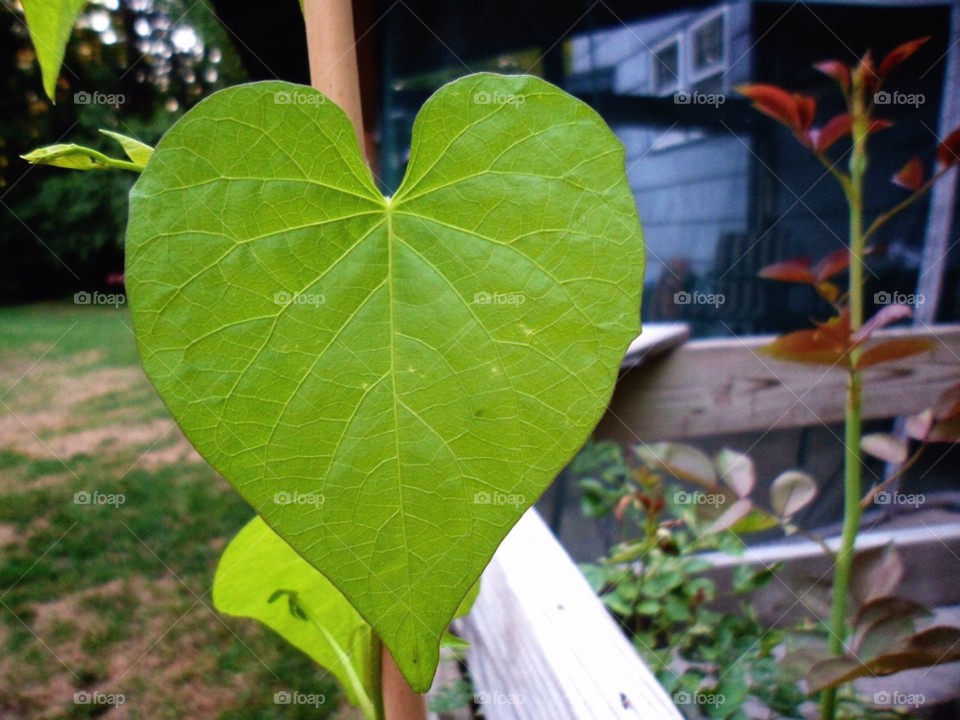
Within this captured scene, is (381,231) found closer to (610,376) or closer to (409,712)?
(610,376)

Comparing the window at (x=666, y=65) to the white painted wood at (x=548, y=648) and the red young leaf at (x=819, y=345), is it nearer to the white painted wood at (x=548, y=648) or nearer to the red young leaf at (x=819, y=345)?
the red young leaf at (x=819, y=345)

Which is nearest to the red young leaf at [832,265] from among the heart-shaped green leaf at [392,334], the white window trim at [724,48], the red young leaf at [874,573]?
the red young leaf at [874,573]

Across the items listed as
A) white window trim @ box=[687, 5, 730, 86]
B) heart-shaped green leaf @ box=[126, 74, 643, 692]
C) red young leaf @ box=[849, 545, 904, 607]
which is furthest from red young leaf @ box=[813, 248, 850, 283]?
white window trim @ box=[687, 5, 730, 86]

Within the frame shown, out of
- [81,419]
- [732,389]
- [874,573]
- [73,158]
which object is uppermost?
[73,158]

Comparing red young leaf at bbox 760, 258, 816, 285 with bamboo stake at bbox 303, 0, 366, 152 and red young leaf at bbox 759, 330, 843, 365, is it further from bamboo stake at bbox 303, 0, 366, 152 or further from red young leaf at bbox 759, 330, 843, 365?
bamboo stake at bbox 303, 0, 366, 152

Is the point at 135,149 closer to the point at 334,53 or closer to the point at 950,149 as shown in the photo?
the point at 334,53

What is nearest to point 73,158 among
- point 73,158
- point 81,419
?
point 73,158
